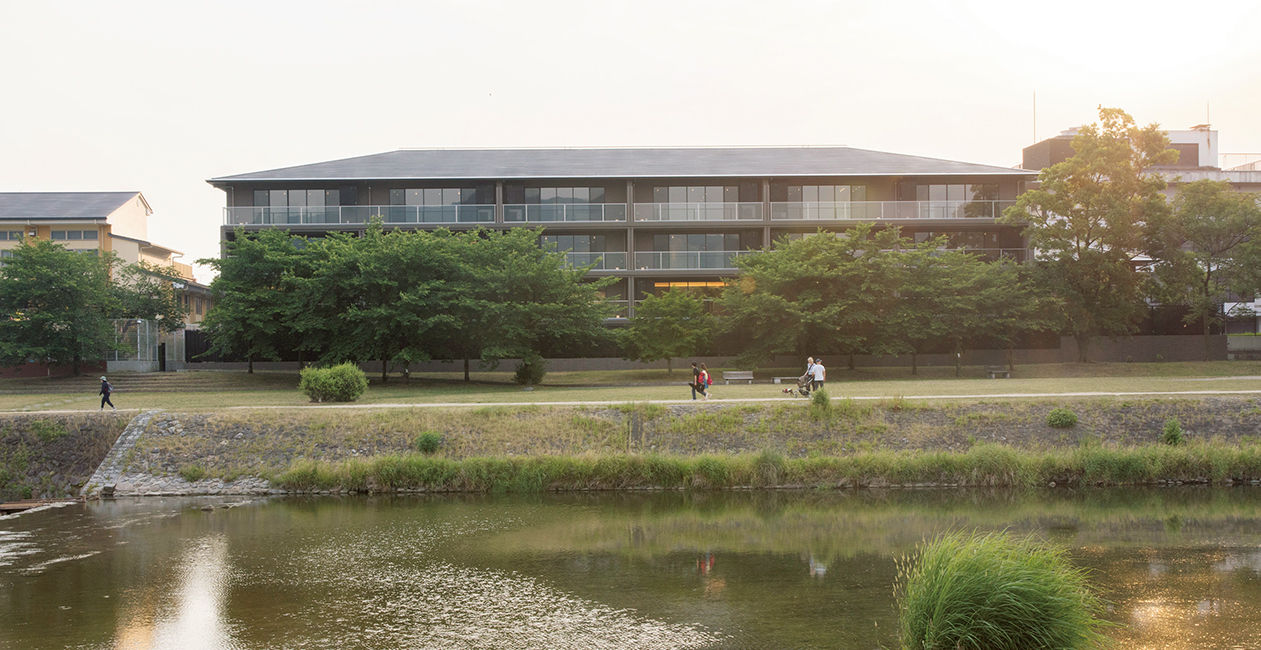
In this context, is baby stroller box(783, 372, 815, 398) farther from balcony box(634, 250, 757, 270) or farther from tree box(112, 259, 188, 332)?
tree box(112, 259, 188, 332)

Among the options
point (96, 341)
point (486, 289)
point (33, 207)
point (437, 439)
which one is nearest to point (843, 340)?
point (486, 289)

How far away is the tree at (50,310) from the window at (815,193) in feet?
112

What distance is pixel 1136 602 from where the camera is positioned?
A: 10.6 meters

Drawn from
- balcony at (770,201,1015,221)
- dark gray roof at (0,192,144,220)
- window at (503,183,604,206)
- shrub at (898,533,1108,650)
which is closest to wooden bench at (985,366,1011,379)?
balcony at (770,201,1015,221)

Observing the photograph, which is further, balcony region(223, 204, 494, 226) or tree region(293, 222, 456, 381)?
balcony region(223, 204, 494, 226)

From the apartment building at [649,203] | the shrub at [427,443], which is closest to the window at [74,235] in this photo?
the apartment building at [649,203]

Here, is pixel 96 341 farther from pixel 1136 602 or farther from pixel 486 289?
pixel 1136 602

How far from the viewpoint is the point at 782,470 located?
798 inches

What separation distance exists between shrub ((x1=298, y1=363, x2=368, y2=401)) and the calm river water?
685cm

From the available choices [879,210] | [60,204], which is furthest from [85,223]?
[879,210]

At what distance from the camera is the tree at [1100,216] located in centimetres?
3903

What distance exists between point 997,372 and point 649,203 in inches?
802

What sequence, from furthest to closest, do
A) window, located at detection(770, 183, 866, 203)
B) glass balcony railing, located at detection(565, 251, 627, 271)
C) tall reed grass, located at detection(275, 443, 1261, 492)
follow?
window, located at detection(770, 183, 866, 203), glass balcony railing, located at detection(565, 251, 627, 271), tall reed grass, located at detection(275, 443, 1261, 492)

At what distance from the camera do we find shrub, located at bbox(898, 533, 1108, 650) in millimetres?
7332
